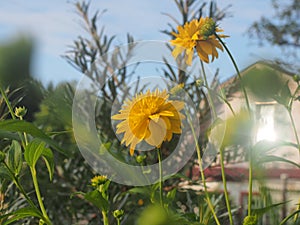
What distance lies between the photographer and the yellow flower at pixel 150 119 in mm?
513

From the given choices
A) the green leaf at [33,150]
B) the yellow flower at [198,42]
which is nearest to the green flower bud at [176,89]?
the yellow flower at [198,42]

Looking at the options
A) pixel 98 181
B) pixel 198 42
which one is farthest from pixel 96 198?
pixel 198 42

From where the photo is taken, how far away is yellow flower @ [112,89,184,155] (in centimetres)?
51

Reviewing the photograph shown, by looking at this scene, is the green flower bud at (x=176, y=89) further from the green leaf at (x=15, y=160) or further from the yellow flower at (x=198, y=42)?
the green leaf at (x=15, y=160)

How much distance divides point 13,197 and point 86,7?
0.75 metres

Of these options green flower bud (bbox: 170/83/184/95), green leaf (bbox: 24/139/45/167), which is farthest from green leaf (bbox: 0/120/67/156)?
green flower bud (bbox: 170/83/184/95)

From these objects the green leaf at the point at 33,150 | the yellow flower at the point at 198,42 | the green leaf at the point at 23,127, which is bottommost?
the green leaf at the point at 33,150

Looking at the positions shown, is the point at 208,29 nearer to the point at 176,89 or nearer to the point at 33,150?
the point at 176,89

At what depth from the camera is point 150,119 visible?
51 centimetres

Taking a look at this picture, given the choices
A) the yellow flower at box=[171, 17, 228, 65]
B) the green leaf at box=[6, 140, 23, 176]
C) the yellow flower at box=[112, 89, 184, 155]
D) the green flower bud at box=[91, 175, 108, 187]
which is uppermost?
the yellow flower at box=[171, 17, 228, 65]

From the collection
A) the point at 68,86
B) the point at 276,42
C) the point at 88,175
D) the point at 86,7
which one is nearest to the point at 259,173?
the point at 68,86

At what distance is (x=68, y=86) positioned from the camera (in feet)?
4.73

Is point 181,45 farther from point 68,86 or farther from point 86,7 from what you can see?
point 86,7

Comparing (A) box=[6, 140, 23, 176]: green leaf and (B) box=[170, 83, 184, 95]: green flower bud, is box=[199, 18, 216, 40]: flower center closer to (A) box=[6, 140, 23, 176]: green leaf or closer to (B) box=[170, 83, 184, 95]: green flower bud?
(B) box=[170, 83, 184, 95]: green flower bud
